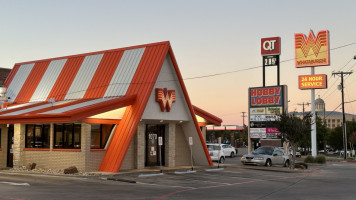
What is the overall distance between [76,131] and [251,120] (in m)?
20.7

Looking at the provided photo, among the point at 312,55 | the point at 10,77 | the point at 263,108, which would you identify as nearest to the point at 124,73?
the point at 10,77

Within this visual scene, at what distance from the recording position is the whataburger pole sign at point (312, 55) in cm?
4697

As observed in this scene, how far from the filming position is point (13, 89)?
109ft

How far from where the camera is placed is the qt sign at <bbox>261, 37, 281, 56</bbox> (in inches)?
1704

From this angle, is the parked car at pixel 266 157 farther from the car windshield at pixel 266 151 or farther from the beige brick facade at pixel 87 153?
the beige brick facade at pixel 87 153

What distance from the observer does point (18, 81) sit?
110ft

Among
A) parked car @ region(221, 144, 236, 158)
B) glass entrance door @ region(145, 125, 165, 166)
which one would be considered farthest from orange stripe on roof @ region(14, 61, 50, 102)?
parked car @ region(221, 144, 236, 158)

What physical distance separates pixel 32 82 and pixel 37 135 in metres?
7.23

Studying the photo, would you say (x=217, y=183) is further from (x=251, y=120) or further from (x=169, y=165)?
(x=251, y=120)

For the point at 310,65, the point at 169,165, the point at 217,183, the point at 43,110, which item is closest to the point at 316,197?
the point at 217,183

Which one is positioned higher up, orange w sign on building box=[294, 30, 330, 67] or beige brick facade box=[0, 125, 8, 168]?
orange w sign on building box=[294, 30, 330, 67]

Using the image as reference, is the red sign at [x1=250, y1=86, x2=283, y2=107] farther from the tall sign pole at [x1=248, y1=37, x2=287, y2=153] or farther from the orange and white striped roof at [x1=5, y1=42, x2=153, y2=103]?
the orange and white striped roof at [x1=5, y1=42, x2=153, y2=103]

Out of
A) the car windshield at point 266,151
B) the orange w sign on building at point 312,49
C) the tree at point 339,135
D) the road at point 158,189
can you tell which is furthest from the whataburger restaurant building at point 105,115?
the tree at point 339,135

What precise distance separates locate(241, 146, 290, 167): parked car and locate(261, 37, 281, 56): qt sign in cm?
1227
